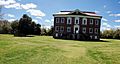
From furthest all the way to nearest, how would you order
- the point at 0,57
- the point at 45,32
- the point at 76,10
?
the point at 45,32 < the point at 76,10 < the point at 0,57

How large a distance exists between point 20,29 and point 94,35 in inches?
1119

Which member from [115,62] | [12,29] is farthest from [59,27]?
[115,62]

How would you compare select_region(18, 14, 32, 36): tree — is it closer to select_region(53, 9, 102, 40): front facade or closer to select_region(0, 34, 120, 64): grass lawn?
select_region(53, 9, 102, 40): front facade

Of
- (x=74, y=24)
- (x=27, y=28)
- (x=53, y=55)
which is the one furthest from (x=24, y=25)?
(x=53, y=55)

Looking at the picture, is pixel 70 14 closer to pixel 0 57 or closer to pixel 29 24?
pixel 29 24

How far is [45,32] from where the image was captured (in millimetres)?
105500

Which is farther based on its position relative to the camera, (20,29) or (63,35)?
(20,29)

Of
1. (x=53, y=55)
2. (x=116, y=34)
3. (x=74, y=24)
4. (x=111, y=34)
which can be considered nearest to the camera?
(x=53, y=55)

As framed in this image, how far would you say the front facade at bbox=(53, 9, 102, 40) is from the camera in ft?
240

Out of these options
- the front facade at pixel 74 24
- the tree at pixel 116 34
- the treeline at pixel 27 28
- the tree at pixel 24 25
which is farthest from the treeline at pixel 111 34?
the tree at pixel 24 25

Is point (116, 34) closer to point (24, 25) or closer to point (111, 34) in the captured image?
point (111, 34)

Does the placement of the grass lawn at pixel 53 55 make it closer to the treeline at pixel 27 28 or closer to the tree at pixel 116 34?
the treeline at pixel 27 28

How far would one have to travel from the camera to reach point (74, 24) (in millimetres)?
74125

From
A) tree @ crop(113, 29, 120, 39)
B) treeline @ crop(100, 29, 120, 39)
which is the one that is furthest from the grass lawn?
treeline @ crop(100, 29, 120, 39)
